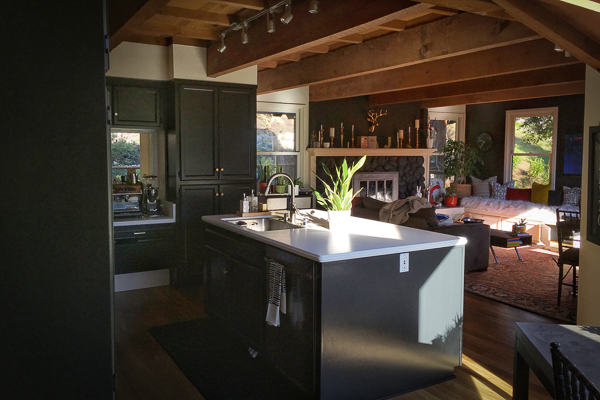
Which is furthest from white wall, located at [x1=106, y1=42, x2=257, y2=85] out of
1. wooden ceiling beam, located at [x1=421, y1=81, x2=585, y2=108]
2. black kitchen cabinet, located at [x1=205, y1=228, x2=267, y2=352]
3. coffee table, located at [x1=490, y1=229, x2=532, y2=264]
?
wooden ceiling beam, located at [x1=421, y1=81, x2=585, y2=108]

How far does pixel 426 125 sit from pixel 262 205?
6299 mm

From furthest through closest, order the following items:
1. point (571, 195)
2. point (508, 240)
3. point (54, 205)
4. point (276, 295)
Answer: point (571, 195) < point (508, 240) < point (276, 295) < point (54, 205)

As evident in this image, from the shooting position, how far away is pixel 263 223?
431 cm

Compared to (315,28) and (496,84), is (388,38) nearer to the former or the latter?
(315,28)

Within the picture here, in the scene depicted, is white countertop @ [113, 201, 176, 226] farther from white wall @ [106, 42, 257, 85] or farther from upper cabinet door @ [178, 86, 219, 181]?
white wall @ [106, 42, 257, 85]

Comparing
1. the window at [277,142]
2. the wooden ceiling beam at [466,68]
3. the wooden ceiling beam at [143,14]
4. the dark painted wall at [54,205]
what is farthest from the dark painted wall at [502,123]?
the dark painted wall at [54,205]

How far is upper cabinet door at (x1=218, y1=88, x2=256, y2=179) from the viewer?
5.60 meters

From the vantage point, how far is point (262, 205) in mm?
4445

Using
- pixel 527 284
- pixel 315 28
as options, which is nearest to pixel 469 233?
pixel 527 284

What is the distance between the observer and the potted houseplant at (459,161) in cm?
1016

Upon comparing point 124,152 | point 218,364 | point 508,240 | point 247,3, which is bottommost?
point 218,364

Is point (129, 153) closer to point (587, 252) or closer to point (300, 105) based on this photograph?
point (300, 105)

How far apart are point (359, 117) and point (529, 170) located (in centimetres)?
366

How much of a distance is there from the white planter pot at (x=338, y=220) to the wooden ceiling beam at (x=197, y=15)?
1998 mm
